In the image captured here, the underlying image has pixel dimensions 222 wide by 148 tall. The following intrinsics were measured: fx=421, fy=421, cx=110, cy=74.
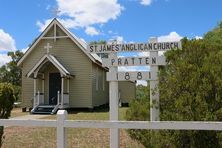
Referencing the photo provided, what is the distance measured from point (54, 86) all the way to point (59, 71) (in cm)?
173

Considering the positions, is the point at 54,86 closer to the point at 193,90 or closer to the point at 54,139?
the point at 54,139

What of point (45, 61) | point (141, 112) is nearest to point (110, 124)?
point (141, 112)

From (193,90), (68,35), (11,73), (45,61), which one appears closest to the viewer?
(193,90)

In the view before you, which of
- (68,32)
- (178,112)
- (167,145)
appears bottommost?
(167,145)

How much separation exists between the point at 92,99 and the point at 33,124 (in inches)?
869

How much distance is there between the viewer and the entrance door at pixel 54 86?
30016mm

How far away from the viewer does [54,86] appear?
30125 millimetres

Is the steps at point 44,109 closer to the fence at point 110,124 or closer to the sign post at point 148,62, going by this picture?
the sign post at point 148,62

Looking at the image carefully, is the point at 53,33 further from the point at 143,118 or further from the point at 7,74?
the point at 7,74

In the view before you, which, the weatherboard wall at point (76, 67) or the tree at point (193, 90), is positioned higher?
the weatherboard wall at point (76, 67)

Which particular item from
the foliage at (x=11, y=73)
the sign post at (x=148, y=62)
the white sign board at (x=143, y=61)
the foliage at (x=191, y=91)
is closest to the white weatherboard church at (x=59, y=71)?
the sign post at (x=148, y=62)

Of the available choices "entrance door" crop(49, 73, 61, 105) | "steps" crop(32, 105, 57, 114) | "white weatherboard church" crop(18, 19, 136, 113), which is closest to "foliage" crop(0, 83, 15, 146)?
"steps" crop(32, 105, 57, 114)

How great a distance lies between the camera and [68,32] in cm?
2934

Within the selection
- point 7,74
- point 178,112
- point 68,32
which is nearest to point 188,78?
point 178,112
